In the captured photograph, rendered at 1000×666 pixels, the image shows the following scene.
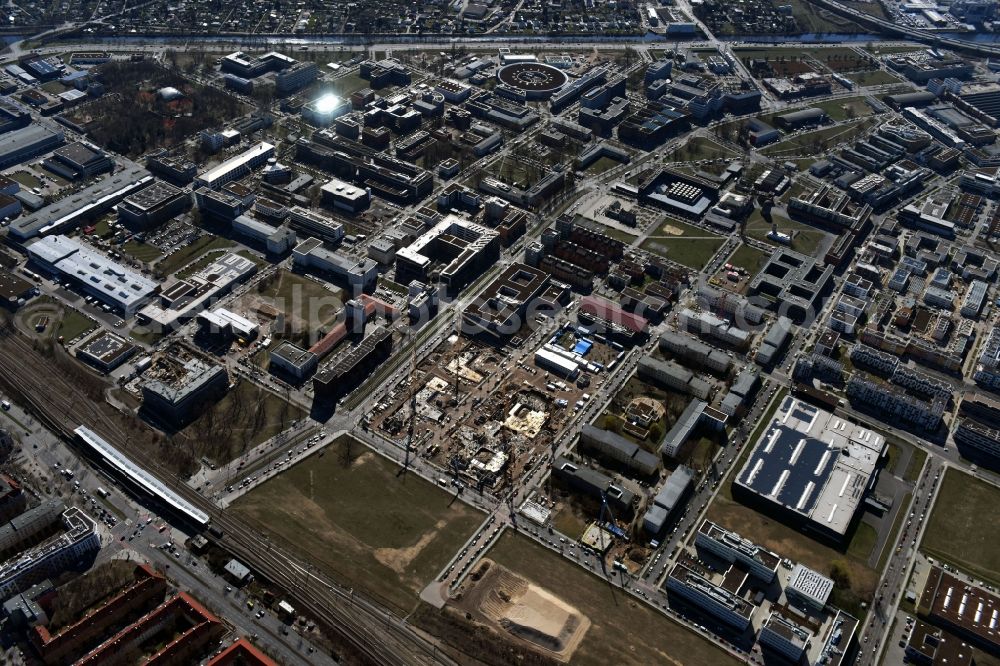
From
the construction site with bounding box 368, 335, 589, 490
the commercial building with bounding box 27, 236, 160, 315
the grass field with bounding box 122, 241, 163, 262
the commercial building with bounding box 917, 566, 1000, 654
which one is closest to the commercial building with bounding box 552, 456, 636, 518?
the construction site with bounding box 368, 335, 589, 490

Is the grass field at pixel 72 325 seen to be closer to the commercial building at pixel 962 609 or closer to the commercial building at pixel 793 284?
the commercial building at pixel 793 284

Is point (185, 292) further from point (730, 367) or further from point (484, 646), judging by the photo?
point (730, 367)

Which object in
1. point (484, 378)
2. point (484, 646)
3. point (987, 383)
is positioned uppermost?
point (987, 383)

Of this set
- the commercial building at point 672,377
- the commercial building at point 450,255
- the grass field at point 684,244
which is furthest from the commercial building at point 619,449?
the grass field at point 684,244

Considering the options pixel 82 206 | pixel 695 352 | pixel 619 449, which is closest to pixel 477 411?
pixel 619 449

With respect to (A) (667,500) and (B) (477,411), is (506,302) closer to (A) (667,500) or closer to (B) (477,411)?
(B) (477,411)

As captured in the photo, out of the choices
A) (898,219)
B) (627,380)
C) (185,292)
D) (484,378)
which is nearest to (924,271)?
(898,219)
